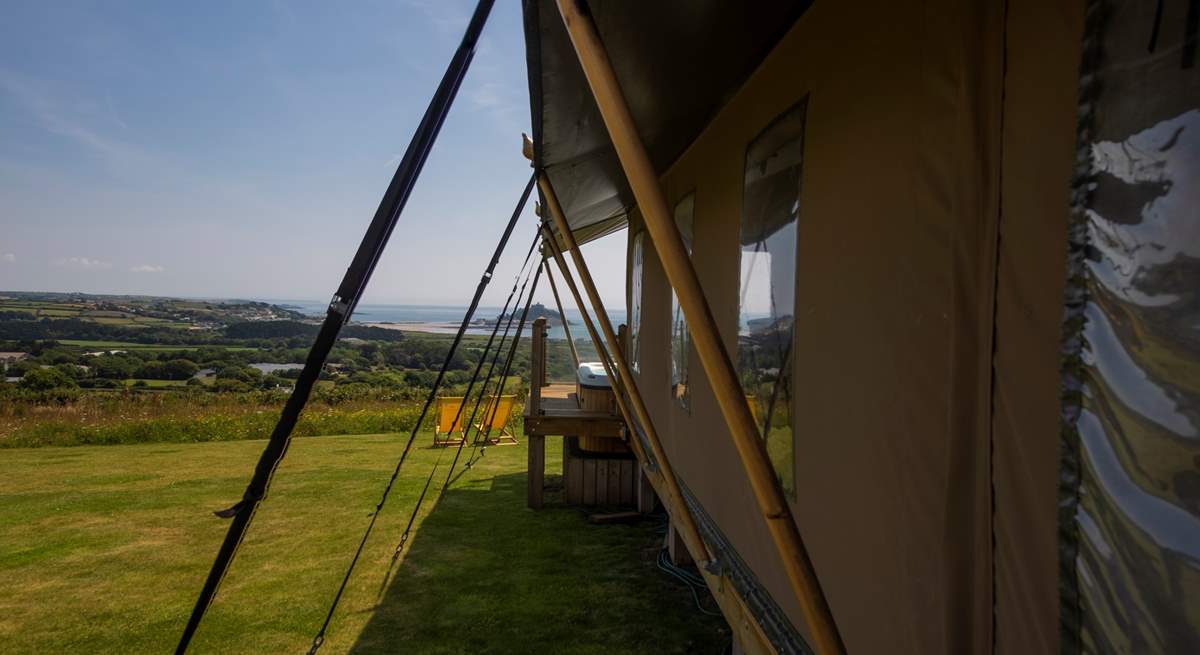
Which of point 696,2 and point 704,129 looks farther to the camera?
point 704,129

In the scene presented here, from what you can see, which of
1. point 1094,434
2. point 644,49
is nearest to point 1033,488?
point 1094,434

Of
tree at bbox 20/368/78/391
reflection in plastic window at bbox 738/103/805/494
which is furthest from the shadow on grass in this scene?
tree at bbox 20/368/78/391

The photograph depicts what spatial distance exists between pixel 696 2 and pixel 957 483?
67.9 inches

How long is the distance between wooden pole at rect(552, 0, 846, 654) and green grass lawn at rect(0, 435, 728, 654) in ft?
12.2

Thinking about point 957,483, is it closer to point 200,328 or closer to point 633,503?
point 633,503

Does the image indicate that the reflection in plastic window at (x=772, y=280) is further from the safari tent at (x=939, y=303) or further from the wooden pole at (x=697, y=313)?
the wooden pole at (x=697, y=313)

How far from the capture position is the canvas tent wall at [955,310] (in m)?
0.81

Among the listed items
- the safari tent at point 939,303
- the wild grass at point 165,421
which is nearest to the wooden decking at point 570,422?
the safari tent at point 939,303

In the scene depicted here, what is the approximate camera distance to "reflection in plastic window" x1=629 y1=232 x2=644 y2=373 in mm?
6449

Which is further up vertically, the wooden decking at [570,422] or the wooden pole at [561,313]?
the wooden pole at [561,313]

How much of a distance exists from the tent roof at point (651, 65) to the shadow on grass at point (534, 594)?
3.38 metres

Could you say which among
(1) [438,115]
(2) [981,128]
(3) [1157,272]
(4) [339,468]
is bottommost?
(4) [339,468]

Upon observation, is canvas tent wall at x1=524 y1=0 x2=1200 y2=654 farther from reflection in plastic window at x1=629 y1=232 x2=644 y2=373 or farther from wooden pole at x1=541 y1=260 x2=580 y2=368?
wooden pole at x1=541 y1=260 x2=580 y2=368

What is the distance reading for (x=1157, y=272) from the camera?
78cm
